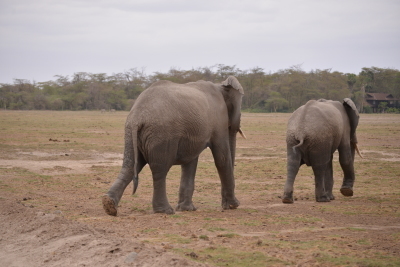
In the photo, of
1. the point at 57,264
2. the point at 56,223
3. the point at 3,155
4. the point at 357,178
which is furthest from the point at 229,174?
the point at 3,155

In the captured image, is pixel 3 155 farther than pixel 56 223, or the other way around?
pixel 3 155

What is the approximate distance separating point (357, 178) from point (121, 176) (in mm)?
7691

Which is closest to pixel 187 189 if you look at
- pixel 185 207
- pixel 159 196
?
pixel 185 207

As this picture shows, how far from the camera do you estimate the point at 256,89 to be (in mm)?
73125

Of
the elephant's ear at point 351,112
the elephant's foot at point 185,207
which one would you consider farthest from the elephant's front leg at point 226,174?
the elephant's ear at point 351,112

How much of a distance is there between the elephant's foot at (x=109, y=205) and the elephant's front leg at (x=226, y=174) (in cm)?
219

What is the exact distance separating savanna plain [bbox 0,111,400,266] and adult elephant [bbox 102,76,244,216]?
1.29 feet

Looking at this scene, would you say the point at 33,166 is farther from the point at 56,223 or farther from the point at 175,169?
the point at 56,223

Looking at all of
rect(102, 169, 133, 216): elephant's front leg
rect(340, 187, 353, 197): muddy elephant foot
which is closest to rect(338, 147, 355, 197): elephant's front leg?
rect(340, 187, 353, 197): muddy elephant foot

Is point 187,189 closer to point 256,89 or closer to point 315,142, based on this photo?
point 315,142

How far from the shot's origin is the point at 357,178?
13773mm

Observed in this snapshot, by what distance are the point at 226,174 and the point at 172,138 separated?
1658 mm

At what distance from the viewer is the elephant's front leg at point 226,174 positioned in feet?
30.7

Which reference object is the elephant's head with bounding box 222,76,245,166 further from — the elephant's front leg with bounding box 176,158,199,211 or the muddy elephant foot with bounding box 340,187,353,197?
the muddy elephant foot with bounding box 340,187,353,197
